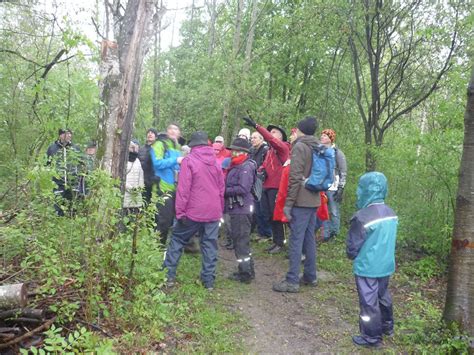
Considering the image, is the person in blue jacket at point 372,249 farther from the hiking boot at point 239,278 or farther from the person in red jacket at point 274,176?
the person in red jacket at point 274,176

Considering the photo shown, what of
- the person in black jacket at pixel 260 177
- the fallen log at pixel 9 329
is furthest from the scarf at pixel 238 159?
the fallen log at pixel 9 329

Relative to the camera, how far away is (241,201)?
19.3 ft

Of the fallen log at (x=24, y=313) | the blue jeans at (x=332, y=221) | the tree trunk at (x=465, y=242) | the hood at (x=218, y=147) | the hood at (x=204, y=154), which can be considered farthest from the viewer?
the hood at (x=218, y=147)

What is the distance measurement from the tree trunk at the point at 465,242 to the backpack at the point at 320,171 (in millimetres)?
1871

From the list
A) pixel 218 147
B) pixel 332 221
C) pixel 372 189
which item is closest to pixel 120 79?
pixel 372 189

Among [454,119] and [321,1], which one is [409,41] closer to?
[321,1]

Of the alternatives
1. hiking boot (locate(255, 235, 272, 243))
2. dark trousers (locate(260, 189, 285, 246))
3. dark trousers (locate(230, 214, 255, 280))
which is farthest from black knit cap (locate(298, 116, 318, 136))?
hiking boot (locate(255, 235, 272, 243))

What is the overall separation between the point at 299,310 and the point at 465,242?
2220 millimetres

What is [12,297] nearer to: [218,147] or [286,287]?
[286,287]

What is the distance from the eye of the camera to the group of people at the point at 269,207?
4.17 meters

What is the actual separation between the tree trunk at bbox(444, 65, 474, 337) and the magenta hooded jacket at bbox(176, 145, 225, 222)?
117 inches

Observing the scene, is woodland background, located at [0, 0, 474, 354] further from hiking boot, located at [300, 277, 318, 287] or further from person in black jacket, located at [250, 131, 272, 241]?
person in black jacket, located at [250, 131, 272, 241]

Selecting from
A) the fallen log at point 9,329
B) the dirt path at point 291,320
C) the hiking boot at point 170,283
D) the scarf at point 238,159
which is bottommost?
the dirt path at point 291,320

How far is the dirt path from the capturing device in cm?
425
